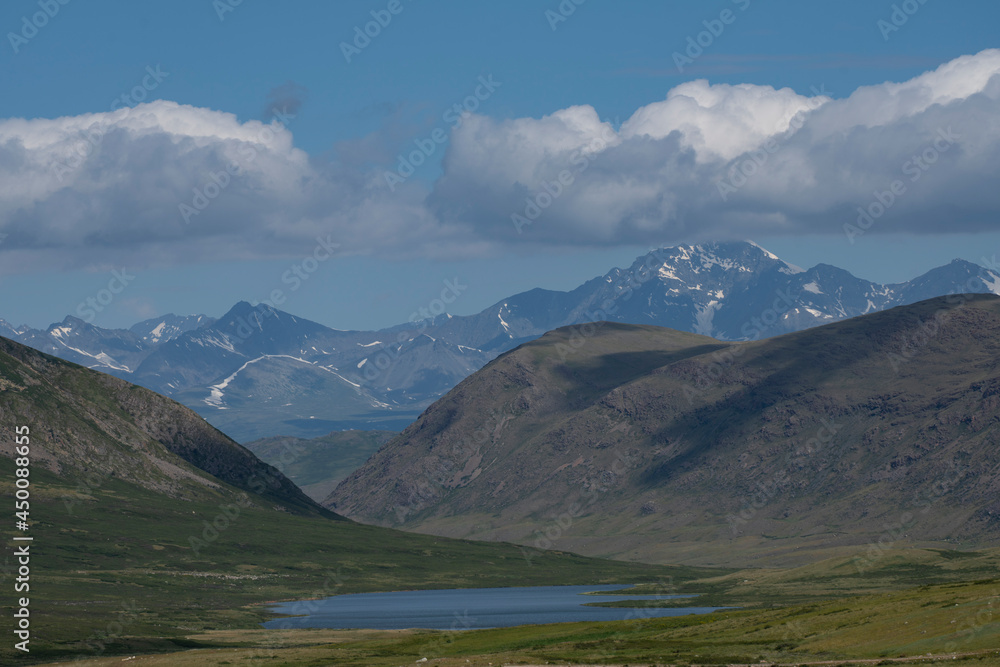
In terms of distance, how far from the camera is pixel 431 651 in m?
146

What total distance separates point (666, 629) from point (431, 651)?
30428mm

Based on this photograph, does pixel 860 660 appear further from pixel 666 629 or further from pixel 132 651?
pixel 132 651

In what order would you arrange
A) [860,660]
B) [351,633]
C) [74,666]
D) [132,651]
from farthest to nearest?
1. [351,633]
2. [132,651]
3. [74,666]
4. [860,660]

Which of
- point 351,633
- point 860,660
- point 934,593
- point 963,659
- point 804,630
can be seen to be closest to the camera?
point 963,659

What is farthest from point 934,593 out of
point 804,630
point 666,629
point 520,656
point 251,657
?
point 251,657

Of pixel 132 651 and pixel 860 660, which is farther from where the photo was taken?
pixel 132 651

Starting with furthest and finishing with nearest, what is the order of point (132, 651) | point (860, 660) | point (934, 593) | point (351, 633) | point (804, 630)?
point (351, 633)
point (132, 651)
point (934, 593)
point (804, 630)
point (860, 660)

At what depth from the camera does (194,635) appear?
19638 centimetres

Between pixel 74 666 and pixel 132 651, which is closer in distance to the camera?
pixel 74 666

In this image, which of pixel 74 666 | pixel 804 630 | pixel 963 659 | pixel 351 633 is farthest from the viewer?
pixel 351 633

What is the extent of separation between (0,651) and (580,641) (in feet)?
259

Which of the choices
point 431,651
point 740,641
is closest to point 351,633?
point 431,651

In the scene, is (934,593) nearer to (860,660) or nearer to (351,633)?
(860,660)

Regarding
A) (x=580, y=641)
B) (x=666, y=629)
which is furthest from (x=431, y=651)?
(x=666, y=629)
